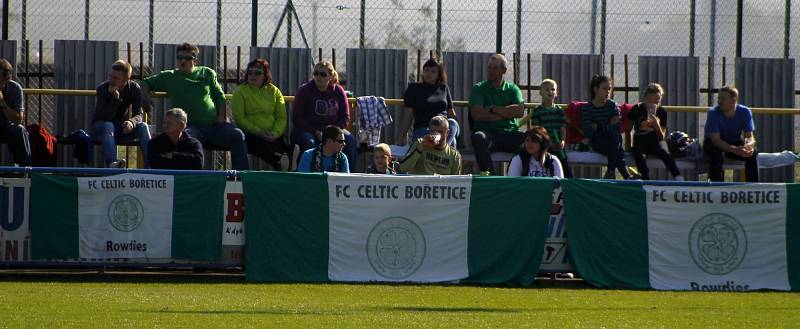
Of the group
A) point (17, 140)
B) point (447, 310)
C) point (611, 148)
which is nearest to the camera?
point (447, 310)

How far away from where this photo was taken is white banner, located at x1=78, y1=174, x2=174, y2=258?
12.7 meters

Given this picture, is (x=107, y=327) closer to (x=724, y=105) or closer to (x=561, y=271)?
(x=561, y=271)

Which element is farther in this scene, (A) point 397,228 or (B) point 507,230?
(B) point 507,230

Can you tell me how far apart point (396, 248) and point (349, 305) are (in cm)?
252

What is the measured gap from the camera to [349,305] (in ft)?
33.6

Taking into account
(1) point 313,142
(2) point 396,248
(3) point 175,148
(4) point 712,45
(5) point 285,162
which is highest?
(4) point 712,45

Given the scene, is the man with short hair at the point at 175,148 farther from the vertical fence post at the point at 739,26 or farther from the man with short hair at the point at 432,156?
the vertical fence post at the point at 739,26

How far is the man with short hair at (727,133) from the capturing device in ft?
52.0

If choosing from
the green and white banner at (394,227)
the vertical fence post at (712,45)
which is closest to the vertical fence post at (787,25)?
the vertical fence post at (712,45)

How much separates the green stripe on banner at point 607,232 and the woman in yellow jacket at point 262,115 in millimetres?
3736

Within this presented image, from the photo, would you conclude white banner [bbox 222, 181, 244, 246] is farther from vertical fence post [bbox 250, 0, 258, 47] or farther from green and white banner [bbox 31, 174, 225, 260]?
vertical fence post [bbox 250, 0, 258, 47]

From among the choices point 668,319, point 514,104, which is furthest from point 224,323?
point 514,104

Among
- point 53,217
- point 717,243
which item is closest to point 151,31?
point 53,217

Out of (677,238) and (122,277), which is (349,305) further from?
(677,238)
